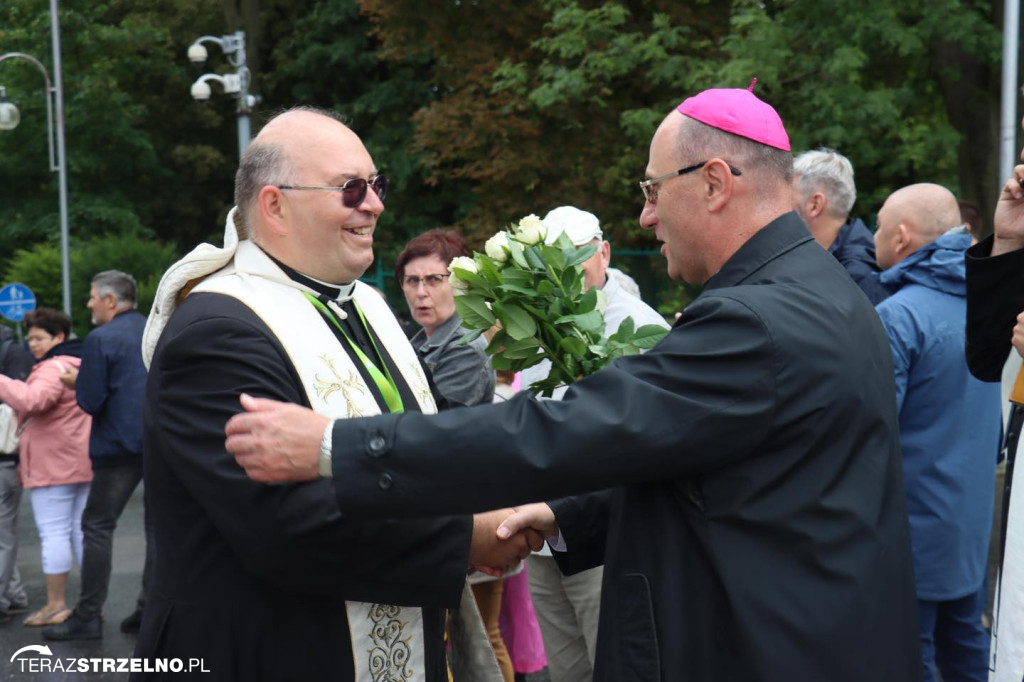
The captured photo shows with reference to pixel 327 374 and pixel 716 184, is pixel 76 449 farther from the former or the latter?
pixel 716 184

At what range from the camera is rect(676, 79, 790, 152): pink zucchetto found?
7.71 ft

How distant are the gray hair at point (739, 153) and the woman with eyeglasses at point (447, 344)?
2.42 m

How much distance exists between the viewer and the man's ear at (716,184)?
233cm

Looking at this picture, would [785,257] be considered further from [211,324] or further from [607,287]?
[607,287]

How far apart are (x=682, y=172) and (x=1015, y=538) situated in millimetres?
1427

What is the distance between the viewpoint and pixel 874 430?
2.15 metres

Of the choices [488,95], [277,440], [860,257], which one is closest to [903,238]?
[860,257]

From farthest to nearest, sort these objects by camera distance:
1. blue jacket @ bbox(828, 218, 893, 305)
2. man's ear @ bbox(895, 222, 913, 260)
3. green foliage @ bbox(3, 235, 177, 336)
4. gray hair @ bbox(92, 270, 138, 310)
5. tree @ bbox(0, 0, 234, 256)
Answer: tree @ bbox(0, 0, 234, 256)
green foliage @ bbox(3, 235, 177, 336)
gray hair @ bbox(92, 270, 138, 310)
blue jacket @ bbox(828, 218, 893, 305)
man's ear @ bbox(895, 222, 913, 260)

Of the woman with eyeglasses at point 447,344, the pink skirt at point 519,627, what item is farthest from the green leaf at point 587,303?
the pink skirt at point 519,627

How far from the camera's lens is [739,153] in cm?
234

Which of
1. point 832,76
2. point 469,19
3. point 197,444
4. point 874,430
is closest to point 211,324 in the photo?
point 197,444

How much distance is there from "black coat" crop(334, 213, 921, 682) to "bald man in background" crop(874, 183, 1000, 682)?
2.66 metres

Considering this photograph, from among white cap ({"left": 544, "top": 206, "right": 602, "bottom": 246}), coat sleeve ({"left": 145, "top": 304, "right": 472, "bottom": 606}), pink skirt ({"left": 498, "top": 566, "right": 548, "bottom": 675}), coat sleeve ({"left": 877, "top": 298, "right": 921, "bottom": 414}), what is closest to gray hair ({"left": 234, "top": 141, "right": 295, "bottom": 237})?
coat sleeve ({"left": 145, "top": 304, "right": 472, "bottom": 606})

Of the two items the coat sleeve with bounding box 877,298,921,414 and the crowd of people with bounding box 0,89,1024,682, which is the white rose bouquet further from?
the coat sleeve with bounding box 877,298,921,414
